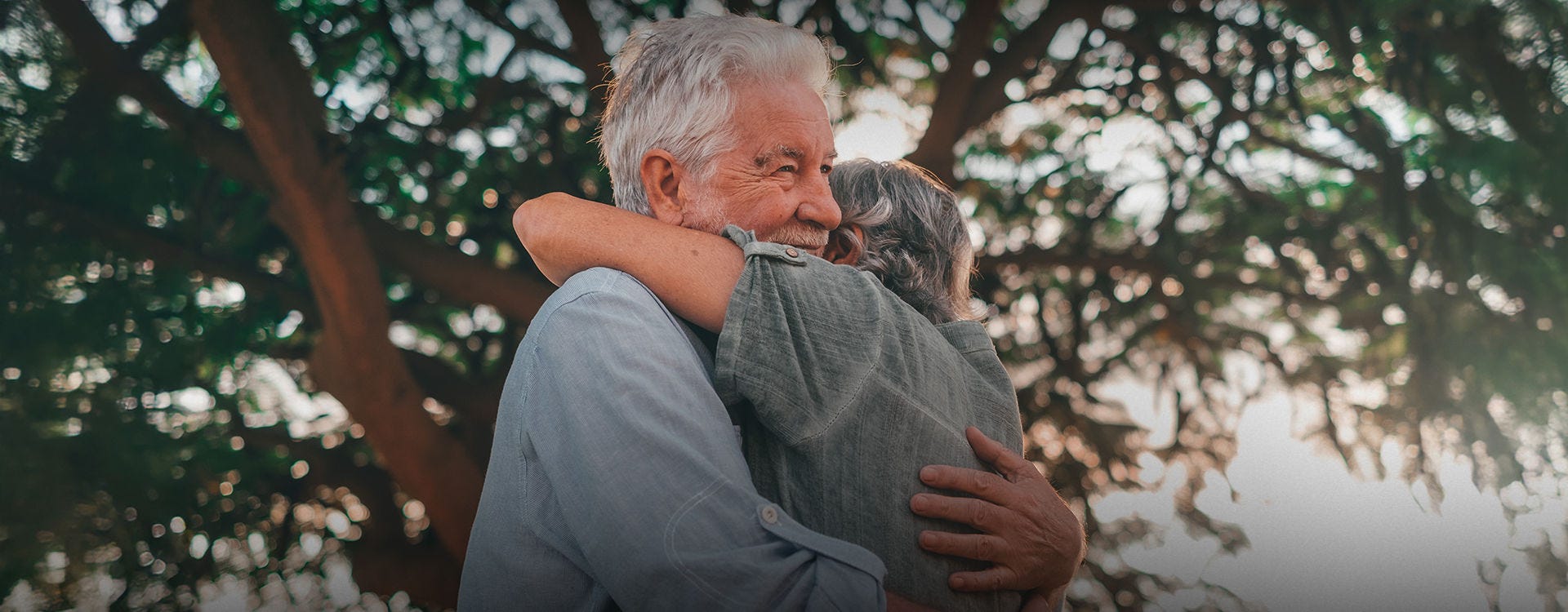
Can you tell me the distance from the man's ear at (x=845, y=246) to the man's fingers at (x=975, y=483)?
0.37 metres

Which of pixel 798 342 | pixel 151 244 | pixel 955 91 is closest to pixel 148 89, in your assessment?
pixel 151 244

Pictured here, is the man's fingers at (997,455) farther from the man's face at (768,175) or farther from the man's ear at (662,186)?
the man's ear at (662,186)

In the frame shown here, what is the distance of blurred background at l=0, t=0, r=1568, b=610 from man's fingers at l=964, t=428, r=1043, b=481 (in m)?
2.37

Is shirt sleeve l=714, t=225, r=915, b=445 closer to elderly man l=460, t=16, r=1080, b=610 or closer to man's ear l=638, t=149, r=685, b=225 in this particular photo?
elderly man l=460, t=16, r=1080, b=610

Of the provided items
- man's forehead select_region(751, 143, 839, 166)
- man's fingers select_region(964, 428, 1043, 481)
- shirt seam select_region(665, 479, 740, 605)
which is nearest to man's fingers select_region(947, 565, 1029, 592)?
man's fingers select_region(964, 428, 1043, 481)

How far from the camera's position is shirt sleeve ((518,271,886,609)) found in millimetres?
835

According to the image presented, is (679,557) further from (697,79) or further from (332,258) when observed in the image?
(332,258)

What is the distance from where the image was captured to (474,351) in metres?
3.54

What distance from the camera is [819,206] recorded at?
127 centimetres

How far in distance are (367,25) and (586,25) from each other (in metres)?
0.70

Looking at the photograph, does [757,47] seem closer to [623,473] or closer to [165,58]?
[623,473]

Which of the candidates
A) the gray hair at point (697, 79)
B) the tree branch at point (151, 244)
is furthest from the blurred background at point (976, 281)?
the gray hair at point (697, 79)

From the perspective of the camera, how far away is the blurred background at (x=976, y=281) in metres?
3.00

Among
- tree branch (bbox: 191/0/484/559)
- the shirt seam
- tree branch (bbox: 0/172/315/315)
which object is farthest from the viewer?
tree branch (bbox: 0/172/315/315)
